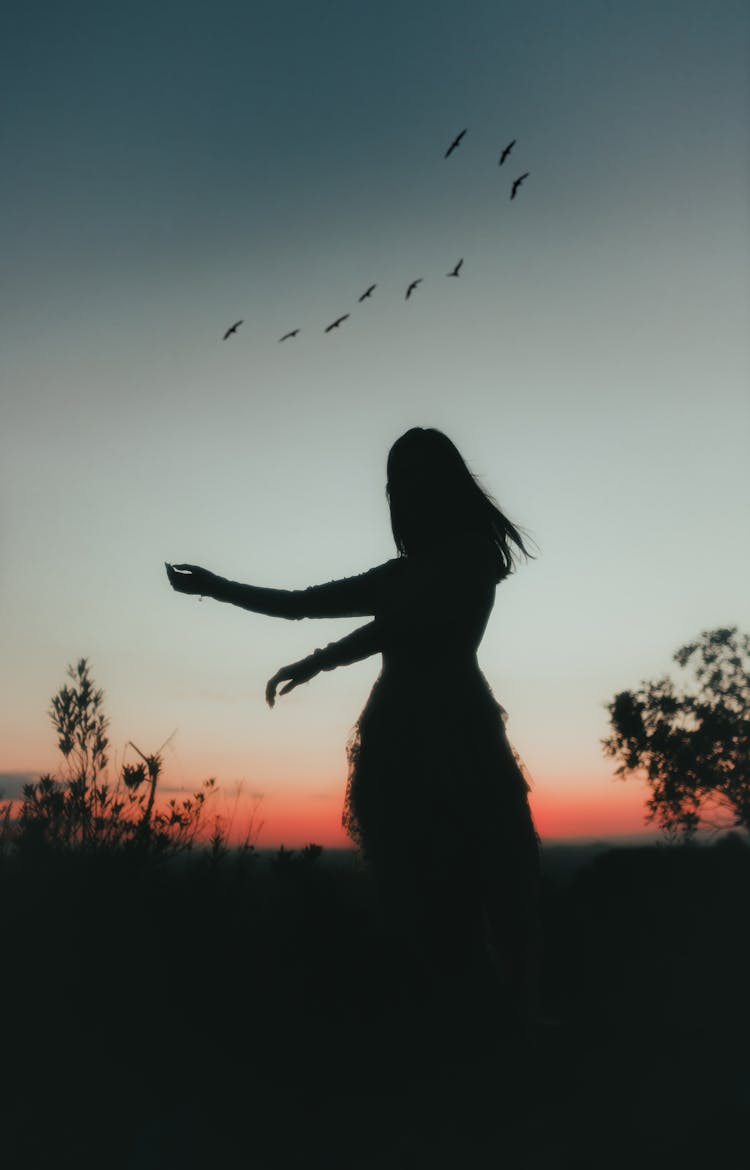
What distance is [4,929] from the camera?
4.69m

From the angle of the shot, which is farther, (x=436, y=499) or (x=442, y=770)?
(x=436, y=499)

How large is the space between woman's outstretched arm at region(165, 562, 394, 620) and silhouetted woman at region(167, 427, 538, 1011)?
1cm

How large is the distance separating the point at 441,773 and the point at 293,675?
70 cm

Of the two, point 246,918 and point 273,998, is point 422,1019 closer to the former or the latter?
point 273,998

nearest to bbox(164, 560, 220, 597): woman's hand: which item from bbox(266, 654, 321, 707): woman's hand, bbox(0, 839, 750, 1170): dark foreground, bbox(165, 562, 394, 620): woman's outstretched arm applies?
bbox(165, 562, 394, 620): woman's outstretched arm

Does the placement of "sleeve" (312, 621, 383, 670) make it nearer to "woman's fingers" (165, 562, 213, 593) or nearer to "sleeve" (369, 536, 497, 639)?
"sleeve" (369, 536, 497, 639)

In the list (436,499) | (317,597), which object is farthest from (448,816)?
(436,499)

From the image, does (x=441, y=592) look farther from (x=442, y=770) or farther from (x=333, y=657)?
(x=442, y=770)

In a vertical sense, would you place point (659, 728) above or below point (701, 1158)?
above

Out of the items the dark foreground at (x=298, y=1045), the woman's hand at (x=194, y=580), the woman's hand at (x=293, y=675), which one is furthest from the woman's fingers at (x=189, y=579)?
the dark foreground at (x=298, y=1045)

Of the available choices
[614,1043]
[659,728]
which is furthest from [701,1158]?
[659,728]

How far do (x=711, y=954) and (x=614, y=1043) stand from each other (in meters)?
2.91

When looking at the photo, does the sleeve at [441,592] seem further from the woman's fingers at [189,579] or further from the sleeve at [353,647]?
the woman's fingers at [189,579]

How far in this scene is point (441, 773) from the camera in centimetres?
335
